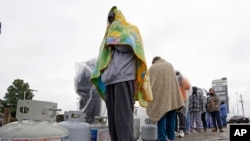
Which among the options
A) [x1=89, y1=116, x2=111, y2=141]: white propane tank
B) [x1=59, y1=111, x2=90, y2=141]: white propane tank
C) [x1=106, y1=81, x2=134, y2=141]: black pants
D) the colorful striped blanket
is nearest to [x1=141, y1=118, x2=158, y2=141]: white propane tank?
[x1=89, y1=116, x2=111, y2=141]: white propane tank

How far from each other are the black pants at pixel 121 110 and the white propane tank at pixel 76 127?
1.81 feet

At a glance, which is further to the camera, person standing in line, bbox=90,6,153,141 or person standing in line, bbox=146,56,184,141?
person standing in line, bbox=146,56,184,141

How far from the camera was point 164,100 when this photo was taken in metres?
3.67

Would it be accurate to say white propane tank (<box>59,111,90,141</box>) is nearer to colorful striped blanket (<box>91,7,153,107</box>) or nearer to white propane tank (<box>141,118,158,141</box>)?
colorful striped blanket (<box>91,7,153,107</box>)

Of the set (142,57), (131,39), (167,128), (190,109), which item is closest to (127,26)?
(131,39)

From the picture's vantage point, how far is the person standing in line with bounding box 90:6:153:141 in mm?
2115

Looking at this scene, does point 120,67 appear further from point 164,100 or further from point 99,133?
point 164,100

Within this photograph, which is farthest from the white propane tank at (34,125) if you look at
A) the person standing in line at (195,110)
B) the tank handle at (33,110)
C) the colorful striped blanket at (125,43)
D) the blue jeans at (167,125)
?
the person standing in line at (195,110)

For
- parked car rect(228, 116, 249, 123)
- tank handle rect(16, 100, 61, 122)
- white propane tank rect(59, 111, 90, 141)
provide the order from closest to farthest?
tank handle rect(16, 100, 61, 122) < white propane tank rect(59, 111, 90, 141) < parked car rect(228, 116, 249, 123)

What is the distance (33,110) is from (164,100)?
2.37 meters

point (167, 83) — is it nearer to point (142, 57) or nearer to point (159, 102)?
point (159, 102)

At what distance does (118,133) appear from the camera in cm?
210

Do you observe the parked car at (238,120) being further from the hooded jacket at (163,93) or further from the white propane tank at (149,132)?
the hooded jacket at (163,93)

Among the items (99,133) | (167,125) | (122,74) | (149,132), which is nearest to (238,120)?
(149,132)
